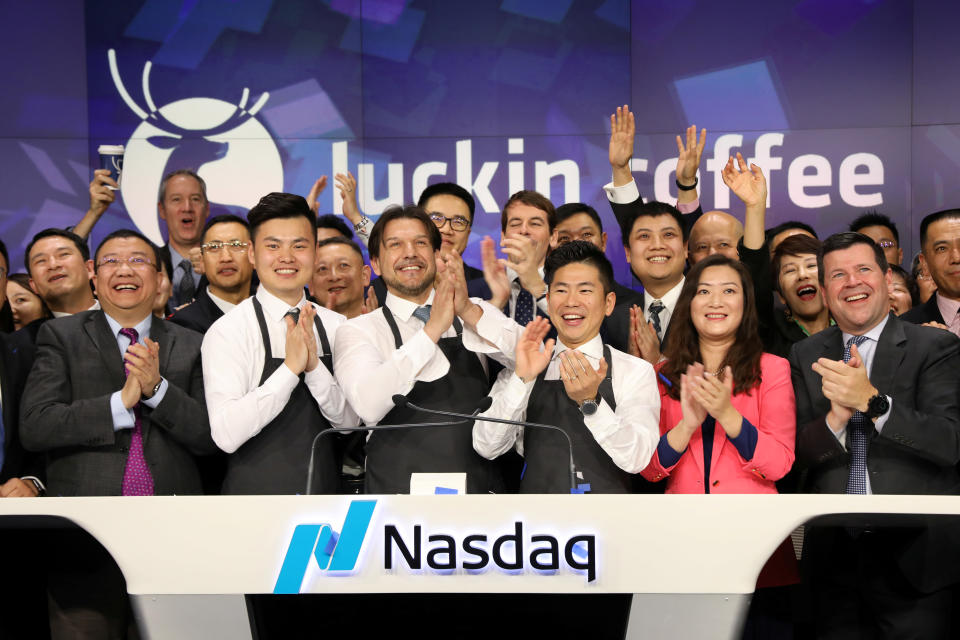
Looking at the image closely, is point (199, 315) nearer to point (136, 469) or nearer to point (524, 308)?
point (136, 469)

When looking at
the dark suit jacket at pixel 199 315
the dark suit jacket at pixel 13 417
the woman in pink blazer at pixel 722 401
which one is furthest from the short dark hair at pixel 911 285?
the dark suit jacket at pixel 13 417

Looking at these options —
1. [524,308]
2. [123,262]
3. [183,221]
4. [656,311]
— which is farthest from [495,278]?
[183,221]

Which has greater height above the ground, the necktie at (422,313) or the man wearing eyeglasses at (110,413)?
the necktie at (422,313)

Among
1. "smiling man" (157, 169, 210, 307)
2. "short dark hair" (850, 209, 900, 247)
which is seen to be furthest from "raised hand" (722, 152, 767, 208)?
"smiling man" (157, 169, 210, 307)

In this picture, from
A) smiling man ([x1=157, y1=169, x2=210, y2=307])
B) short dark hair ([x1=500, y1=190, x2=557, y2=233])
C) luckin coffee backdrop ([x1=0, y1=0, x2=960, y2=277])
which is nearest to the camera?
short dark hair ([x1=500, y1=190, x2=557, y2=233])

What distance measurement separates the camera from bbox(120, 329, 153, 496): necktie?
9.61 feet

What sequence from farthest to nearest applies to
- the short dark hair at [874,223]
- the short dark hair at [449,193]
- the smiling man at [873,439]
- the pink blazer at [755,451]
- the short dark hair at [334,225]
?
the short dark hair at [874,223] < the short dark hair at [334,225] < the short dark hair at [449,193] < the pink blazer at [755,451] < the smiling man at [873,439]

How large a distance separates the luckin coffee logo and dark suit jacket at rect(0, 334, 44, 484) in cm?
158

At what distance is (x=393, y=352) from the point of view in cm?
307

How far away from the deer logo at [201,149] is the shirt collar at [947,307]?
3.96 m

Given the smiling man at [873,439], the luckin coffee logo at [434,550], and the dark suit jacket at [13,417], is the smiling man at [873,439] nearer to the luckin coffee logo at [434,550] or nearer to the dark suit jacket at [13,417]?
the luckin coffee logo at [434,550]

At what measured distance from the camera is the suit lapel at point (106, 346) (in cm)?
305

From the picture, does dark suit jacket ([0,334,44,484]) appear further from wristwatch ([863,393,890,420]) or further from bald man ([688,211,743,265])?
bald man ([688,211,743,265])

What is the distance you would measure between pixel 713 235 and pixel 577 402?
177 cm
